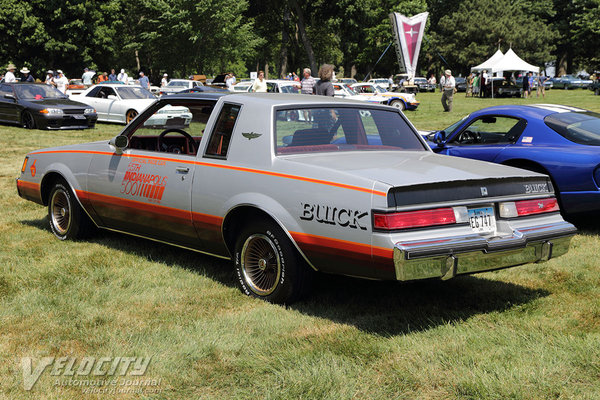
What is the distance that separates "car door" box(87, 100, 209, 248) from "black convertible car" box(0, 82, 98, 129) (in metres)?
14.4

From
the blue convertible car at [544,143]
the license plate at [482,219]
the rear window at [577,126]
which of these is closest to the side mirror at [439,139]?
the blue convertible car at [544,143]

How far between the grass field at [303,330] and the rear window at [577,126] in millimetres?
1450

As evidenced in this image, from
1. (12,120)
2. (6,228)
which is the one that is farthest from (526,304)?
(12,120)

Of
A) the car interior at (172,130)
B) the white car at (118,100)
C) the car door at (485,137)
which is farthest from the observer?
the white car at (118,100)

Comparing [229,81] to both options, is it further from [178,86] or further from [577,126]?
[577,126]

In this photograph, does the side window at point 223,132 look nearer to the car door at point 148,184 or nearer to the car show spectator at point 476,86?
the car door at point 148,184

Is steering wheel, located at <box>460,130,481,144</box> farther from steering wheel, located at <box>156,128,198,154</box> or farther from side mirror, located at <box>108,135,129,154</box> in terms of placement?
side mirror, located at <box>108,135,129,154</box>

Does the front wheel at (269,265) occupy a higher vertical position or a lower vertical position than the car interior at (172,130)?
lower

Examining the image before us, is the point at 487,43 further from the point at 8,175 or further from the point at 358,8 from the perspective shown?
the point at 8,175

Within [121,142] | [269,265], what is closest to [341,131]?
[269,265]

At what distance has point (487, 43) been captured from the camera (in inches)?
2911

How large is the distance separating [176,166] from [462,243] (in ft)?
8.07

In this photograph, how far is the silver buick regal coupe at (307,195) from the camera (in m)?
4.27
